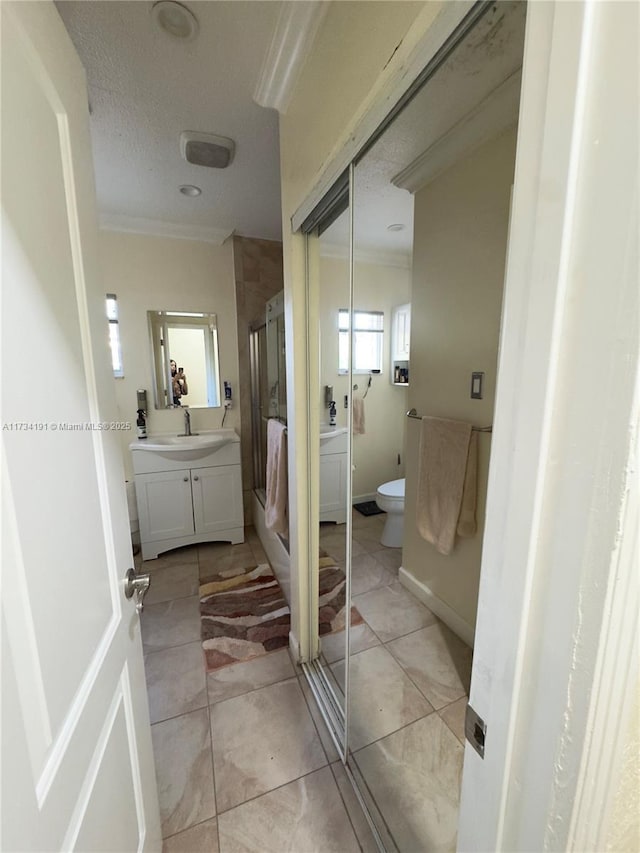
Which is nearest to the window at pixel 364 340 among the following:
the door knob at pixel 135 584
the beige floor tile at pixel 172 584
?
the door knob at pixel 135 584

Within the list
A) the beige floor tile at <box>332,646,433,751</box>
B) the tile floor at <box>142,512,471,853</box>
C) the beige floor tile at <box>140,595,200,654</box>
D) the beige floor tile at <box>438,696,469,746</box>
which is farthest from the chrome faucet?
the beige floor tile at <box>438,696,469,746</box>

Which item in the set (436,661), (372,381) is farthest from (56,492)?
(436,661)

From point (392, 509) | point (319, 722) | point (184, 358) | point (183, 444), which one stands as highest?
point (184, 358)

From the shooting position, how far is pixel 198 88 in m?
1.33

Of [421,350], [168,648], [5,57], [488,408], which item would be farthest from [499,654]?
[168,648]

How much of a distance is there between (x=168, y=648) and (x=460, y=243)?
2.42 meters

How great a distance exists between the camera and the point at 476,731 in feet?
1.63

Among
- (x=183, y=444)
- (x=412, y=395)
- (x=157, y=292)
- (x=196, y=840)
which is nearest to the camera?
(x=196, y=840)

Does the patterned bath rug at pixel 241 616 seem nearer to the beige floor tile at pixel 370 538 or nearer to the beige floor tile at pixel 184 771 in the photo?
the beige floor tile at pixel 184 771

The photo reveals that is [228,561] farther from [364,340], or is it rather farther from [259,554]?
[364,340]

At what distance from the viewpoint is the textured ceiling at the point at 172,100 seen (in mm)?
1068

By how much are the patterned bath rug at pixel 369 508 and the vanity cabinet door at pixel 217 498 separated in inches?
47.6

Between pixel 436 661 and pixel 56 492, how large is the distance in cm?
177

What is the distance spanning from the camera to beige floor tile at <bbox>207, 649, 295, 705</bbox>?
1575 millimetres
